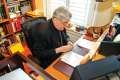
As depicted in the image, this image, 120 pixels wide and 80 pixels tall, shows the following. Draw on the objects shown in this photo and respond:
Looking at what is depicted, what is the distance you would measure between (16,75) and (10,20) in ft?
7.01

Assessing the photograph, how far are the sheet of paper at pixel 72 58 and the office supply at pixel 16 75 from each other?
0.72 metres

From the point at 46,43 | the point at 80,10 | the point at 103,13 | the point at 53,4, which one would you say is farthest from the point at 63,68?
the point at 53,4

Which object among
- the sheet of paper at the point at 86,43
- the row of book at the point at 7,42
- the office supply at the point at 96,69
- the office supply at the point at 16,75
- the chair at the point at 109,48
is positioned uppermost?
the office supply at the point at 96,69

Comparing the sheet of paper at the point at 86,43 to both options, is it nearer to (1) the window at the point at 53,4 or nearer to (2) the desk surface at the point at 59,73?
(2) the desk surface at the point at 59,73

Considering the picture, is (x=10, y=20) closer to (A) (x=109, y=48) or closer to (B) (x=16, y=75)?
(A) (x=109, y=48)

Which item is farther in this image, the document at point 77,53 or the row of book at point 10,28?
the row of book at point 10,28

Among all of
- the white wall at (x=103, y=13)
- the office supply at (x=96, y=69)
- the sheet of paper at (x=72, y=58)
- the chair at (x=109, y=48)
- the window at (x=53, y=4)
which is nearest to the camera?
the office supply at (x=96, y=69)

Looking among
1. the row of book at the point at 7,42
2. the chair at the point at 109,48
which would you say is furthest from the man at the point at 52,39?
the row of book at the point at 7,42

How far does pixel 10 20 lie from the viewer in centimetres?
273

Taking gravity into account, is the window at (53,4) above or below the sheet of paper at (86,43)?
above

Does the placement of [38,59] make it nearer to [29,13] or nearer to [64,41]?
[64,41]

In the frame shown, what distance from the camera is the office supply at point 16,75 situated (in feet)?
2.48

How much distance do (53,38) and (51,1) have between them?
5.08 feet

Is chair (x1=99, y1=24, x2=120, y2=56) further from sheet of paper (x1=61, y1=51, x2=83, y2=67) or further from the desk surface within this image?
sheet of paper (x1=61, y1=51, x2=83, y2=67)
